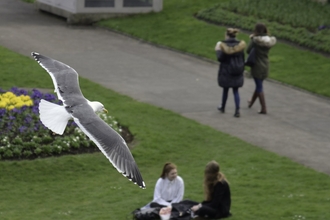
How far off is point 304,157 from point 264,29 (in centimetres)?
331

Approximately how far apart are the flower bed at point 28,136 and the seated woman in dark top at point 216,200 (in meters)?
3.09

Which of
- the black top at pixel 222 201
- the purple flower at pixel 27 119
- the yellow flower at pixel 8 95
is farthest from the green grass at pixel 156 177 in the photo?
the yellow flower at pixel 8 95

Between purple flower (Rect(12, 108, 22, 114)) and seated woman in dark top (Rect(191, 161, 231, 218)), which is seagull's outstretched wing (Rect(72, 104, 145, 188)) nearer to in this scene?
seated woman in dark top (Rect(191, 161, 231, 218))

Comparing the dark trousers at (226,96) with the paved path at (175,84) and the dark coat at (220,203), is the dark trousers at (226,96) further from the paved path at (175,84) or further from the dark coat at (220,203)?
the dark coat at (220,203)

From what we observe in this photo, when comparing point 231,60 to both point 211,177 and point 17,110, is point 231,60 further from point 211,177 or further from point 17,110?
point 211,177

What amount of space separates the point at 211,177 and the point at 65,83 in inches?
103

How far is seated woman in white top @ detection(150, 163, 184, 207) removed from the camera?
1159 centimetres

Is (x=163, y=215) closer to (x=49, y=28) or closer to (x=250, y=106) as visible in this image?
(x=250, y=106)

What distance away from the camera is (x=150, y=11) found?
25.4 m

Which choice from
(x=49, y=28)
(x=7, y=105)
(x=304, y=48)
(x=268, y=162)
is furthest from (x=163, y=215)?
(x=49, y=28)

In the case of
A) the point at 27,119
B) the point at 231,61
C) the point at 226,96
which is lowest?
the point at 226,96

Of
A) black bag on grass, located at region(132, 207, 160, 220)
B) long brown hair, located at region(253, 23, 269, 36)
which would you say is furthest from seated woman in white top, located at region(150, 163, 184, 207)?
long brown hair, located at region(253, 23, 269, 36)

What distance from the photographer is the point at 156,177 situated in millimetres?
13148

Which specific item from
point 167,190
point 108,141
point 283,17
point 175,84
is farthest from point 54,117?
point 283,17
